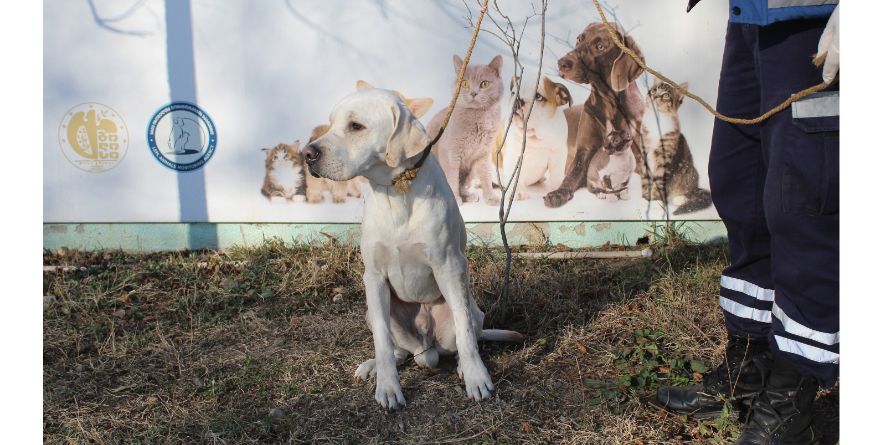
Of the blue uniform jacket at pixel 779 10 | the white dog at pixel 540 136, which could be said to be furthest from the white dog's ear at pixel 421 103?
the blue uniform jacket at pixel 779 10

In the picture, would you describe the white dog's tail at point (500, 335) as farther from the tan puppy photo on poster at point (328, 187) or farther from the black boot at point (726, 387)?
the tan puppy photo on poster at point (328, 187)

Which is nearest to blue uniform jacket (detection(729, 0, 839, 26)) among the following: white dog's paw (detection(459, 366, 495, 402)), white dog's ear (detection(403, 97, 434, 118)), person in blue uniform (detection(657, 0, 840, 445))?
person in blue uniform (detection(657, 0, 840, 445))

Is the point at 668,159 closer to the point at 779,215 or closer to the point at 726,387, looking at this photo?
the point at 726,387

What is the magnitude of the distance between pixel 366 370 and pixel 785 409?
1667 millimetres

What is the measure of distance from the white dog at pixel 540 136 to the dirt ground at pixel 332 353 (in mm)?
655

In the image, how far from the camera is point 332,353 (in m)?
3.27

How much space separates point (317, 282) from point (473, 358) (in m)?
1.68

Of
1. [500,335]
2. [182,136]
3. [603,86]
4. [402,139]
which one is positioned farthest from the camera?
[182,136]

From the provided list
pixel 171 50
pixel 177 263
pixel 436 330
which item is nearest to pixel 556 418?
pixel 436 330

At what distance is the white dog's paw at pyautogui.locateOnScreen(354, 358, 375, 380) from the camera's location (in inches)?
117

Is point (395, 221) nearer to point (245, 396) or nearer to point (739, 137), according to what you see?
point (245, 396)

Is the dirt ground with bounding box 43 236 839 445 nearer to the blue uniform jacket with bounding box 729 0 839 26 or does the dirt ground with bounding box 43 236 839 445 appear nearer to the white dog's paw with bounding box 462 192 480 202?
the white dog's paw with bounding box 462 192 480 202

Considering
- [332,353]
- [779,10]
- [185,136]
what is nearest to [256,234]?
[185,136]

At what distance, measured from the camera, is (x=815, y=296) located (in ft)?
6.37
